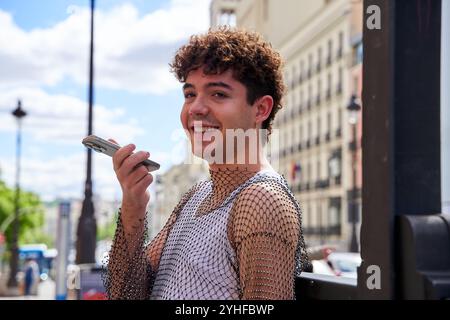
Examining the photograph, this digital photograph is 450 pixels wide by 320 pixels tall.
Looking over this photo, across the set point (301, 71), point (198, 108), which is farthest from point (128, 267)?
point (301, 71)

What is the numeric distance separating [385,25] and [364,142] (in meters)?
0.19

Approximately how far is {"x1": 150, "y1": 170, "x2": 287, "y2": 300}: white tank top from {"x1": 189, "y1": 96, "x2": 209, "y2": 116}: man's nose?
0.18m

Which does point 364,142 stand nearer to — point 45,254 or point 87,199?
point 87,199

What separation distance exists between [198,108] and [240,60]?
0.15 m

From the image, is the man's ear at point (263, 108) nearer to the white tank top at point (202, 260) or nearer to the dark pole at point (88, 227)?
the white tank top at point (202, 260)

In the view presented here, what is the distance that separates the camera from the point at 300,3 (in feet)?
217

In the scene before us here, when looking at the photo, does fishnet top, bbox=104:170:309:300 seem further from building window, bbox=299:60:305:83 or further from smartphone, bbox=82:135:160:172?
building window, bbox=299:60:305:83

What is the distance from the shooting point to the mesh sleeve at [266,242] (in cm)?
162

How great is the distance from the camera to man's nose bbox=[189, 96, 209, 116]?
70.7 inches

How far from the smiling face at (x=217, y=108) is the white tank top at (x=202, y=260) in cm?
13

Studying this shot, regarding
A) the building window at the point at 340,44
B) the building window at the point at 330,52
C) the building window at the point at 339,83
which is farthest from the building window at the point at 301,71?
the building window at the point at 340,44

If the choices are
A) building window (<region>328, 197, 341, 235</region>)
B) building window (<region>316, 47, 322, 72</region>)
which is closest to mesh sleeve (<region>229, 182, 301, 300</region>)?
building window (<region>328, 197, 341, 235</region>)

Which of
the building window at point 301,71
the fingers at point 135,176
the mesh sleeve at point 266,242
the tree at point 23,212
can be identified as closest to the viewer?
the mesh sleeve at point 266,242
